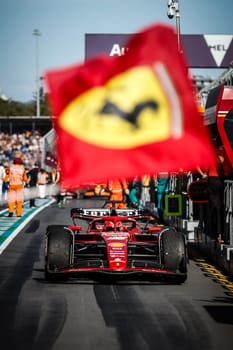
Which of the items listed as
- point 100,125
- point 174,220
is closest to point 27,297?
point 100,125

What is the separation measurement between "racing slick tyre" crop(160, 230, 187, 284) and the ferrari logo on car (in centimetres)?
665

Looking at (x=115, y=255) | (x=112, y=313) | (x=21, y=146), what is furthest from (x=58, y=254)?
(x=21, y=146)

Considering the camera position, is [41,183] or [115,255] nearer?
[115,255]

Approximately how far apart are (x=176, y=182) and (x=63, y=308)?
1353 cm

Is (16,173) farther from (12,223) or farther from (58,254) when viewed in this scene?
(58,254)

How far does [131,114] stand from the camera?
7387mm

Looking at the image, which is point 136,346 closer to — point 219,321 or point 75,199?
point 219,321

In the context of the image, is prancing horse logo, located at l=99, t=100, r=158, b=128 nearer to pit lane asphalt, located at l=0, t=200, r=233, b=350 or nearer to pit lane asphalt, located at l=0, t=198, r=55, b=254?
pit lane asphalt, located at l=0, t=200, r=233, b=350

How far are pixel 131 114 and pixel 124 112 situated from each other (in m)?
0.06

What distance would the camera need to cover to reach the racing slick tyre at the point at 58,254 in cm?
1390

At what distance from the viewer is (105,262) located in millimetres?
13781

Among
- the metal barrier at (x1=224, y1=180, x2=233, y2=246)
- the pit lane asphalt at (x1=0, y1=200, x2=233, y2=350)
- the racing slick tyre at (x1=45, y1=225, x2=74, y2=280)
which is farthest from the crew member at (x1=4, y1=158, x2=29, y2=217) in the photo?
the racing slick tyre at (x1=45, y1=225, x2=74, y2=280)

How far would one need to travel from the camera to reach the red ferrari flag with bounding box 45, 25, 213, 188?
7.31m

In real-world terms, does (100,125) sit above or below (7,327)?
above
